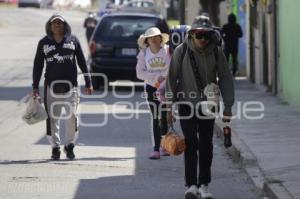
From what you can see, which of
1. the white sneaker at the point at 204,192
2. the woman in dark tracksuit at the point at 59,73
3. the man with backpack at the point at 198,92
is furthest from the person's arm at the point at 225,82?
the woman in dark tracksuit at the point at 59,73

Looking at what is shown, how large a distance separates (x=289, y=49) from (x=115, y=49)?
580cm

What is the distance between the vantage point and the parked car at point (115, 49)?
952 inches

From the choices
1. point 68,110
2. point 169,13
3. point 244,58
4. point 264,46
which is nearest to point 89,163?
point 68,110

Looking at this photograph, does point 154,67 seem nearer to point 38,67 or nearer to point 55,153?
point 38,67

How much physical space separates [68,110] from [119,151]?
119 centimetres

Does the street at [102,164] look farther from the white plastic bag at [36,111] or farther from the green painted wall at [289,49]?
the green painted wall at [289,49]

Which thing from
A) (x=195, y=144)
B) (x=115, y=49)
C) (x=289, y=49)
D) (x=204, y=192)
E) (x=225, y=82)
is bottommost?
(x=115, y=49)

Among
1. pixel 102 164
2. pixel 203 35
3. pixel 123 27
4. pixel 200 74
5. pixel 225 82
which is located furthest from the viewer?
pixel 123 27

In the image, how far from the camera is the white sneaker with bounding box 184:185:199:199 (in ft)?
32.9

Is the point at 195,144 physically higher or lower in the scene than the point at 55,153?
higher

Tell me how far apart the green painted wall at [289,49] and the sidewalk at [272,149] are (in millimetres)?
388

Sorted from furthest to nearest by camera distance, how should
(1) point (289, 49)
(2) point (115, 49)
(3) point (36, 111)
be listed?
(2) point (115, 49) < (1) point (289, 49) < (3) point (36, 111)

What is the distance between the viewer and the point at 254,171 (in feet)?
39.1

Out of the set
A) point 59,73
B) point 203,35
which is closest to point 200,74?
point 203,35
